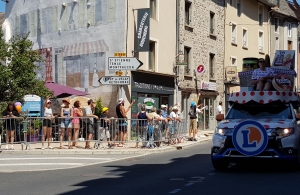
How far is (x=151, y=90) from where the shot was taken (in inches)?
1113

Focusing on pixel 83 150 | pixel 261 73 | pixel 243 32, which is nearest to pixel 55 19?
pixel 83 150

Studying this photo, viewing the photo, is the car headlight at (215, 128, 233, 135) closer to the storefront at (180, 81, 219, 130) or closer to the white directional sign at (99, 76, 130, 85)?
the white directional sign at (99, 76, 130, 85)

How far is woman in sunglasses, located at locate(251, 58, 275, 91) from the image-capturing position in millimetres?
13648

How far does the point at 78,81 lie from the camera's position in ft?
91.6

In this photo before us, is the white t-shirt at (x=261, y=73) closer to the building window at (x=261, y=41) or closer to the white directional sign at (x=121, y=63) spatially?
the white directional sign at (x=121, y=63)

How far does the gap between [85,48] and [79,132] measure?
9.18 meters

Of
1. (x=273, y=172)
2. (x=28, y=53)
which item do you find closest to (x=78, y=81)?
(x=28, y=53)

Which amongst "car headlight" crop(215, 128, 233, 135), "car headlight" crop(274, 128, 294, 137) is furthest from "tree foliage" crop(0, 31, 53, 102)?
"car headlight" crop(274, 128, 294, 137)

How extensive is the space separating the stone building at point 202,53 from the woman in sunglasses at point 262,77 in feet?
55.3

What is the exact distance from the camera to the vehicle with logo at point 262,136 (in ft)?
39.0

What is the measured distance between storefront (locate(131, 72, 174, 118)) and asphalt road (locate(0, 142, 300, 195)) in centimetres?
1156

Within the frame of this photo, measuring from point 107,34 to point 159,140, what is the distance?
8175mm

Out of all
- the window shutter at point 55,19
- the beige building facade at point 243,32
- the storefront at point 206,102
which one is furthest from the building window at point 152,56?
the beige building facade at point 243,32

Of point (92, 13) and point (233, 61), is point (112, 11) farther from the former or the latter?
point (233, 61)
